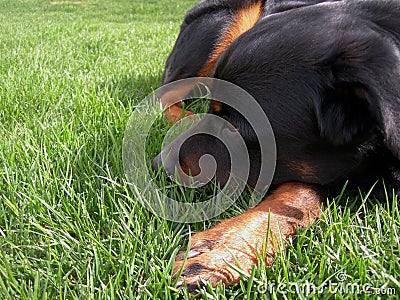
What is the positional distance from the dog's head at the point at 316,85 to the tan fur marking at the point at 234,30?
39.2 inches

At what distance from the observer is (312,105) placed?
1.99 m

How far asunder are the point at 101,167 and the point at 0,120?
1.21 meters

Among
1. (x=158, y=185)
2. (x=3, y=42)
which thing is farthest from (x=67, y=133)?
(x=3, y=42)

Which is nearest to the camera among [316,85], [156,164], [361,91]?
[361,91]

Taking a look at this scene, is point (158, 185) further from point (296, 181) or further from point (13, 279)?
point (13, 279)

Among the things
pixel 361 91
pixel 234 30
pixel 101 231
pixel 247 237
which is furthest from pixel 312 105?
pixel 234 30

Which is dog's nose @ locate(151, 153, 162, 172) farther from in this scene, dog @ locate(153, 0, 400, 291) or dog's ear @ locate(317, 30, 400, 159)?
Answer: dog's ear @ locate(317, 30, 400, 159)

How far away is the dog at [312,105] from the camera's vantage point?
5.61 ft

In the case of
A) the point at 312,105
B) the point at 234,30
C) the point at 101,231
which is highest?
the point at 234,30

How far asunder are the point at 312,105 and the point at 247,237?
0.69 metres

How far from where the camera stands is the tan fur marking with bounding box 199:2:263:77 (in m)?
3.17

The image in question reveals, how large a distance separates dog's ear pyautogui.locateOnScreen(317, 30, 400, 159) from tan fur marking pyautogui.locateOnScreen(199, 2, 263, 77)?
1333mm

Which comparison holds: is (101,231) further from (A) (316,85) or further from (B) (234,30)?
(B) (234,30)

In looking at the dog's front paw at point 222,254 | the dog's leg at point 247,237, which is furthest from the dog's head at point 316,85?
the dog's front paw at point 222,254
